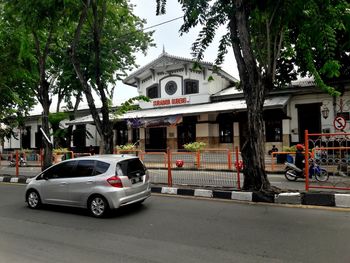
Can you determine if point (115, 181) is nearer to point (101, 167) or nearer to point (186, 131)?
point (101, 167)

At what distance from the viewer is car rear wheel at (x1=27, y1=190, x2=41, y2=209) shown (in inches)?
367

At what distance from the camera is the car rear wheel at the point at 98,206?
8.00 metres

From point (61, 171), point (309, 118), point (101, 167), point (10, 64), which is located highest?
point (10, 64)

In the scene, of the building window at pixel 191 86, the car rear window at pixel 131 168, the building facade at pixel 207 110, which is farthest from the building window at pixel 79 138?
the car rear window at pixel 131 168

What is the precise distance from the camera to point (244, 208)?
28.1ft

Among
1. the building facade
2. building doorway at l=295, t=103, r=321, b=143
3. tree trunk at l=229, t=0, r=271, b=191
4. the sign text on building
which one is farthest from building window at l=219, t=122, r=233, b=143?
tree trunk at l=229, t=0, r=271, b=191

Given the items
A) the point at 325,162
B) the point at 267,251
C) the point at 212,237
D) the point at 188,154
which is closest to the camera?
the point at 267,251

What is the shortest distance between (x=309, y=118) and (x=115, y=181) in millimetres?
16506

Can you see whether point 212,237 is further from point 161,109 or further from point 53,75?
point 53,75

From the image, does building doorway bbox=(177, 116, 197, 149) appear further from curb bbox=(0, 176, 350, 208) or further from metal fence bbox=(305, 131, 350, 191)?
metal fence bbox=(305, 131, 350, 191)

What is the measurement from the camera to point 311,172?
11914 millimetres

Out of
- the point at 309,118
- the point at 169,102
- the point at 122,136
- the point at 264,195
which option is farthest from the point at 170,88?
the point at 264,195

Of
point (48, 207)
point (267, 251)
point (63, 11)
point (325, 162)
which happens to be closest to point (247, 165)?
point (325, 162)

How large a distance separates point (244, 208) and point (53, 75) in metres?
23.3
